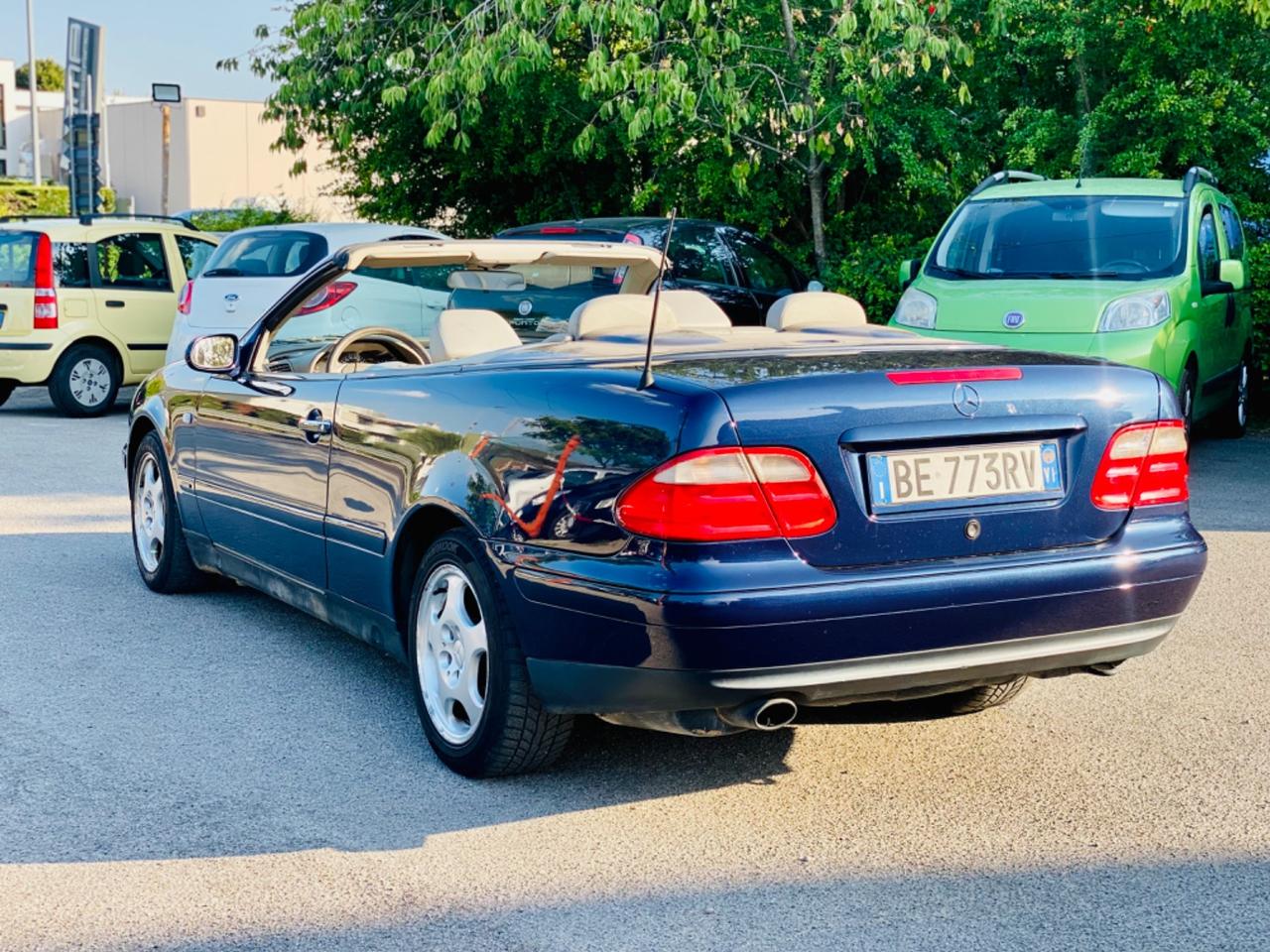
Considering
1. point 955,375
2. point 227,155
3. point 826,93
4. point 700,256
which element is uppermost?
point 227,155

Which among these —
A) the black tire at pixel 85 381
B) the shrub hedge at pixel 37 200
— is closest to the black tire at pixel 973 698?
the black tire at pixel 85 381

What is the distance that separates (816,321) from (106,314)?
11217mm

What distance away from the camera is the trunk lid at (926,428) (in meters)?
3.93

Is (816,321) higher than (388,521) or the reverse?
higher

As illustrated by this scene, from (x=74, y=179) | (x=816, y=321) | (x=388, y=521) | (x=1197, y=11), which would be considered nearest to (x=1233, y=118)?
(x=1197, y=11)

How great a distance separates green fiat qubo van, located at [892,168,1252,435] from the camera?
32.8 ft

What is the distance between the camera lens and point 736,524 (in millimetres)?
3846

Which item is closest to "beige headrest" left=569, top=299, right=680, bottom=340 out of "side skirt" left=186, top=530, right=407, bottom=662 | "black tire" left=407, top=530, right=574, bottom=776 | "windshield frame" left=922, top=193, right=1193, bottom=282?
"black tire" left=407, top=530, right=574, bottom=776

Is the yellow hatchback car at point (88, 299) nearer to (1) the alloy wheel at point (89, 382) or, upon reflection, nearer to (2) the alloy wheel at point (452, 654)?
(1) the alloy wheel at point (89, 382)

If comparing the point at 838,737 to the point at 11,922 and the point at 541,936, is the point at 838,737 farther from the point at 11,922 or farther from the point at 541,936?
the point at 11,922

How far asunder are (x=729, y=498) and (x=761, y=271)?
9718 mm

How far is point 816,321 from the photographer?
5.31 metres

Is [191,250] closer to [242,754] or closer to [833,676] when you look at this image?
[242,754]

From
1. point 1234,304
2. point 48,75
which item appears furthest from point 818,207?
point 48,75
